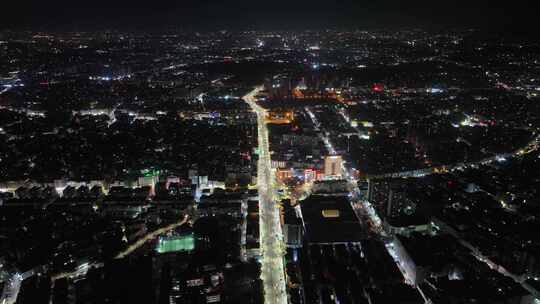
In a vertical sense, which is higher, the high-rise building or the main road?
the high-rise building

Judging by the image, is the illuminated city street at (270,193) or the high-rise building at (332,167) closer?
the illuminated city street at (270,193)

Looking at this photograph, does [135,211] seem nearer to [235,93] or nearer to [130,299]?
[130,299]

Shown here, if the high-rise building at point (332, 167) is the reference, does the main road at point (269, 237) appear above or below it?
below

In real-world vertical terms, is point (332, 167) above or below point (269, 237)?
above

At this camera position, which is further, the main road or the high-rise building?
the high-rise building

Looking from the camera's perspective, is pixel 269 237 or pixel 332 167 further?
pixel 332 167
